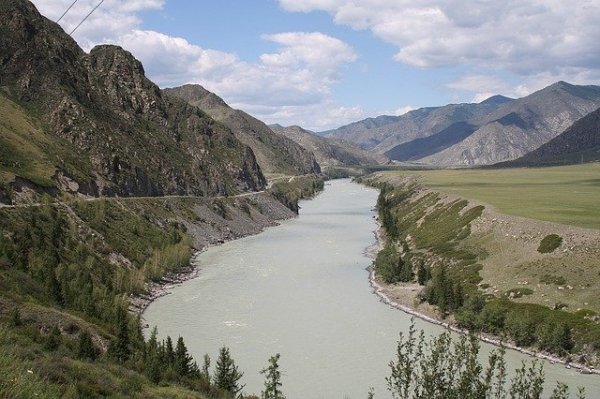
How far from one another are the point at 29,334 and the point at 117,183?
285 ft

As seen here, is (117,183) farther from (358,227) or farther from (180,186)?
(358,227)

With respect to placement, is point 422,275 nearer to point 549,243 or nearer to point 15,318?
point 549,243

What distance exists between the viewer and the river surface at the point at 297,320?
40375mm

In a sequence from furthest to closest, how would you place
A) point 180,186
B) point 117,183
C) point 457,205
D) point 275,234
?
point 180,186
point 275,234
point 117,183
point 457,205

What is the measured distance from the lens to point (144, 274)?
2739 inches

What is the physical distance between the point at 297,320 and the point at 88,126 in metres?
82.1

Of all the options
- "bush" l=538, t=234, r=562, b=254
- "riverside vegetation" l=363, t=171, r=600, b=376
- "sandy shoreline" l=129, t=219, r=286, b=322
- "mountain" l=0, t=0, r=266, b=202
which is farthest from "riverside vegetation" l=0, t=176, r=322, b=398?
"bush" l=538, t=234, r=562, b=254

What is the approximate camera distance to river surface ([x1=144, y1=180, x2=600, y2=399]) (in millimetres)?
40375

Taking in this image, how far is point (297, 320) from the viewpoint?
54.6m

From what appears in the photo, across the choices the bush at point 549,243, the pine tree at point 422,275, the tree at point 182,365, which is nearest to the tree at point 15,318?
the tree at point 182,365

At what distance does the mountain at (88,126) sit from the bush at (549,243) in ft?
230

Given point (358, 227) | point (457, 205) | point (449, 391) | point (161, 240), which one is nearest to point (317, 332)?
point (449, 391)

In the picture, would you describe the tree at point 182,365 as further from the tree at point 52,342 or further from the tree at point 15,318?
the tree at point 15,318

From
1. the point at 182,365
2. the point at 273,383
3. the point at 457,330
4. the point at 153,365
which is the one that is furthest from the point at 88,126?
the point at 273,383
